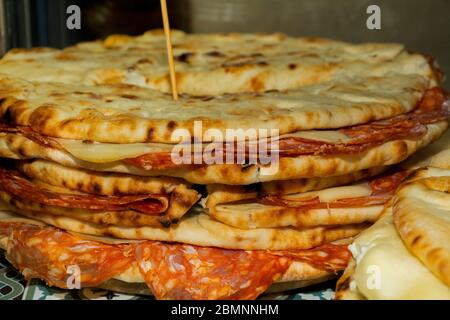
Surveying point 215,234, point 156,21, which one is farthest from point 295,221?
point 156,21

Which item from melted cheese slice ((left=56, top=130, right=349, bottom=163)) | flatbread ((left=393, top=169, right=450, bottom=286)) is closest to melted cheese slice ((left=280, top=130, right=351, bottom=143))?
melted cheese slice ((left=56, top=130, right=349, bottom=163))

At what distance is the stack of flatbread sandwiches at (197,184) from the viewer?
8.73 feet

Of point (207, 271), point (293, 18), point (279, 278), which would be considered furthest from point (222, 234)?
point (293, 18)

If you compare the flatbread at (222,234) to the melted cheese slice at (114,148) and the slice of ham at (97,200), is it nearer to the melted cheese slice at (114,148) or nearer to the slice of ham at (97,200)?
the slice of ham at (97,200)

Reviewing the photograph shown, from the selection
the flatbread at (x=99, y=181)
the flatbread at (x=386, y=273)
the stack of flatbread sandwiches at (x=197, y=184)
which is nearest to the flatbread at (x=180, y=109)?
the stack of flatbread sandwiches at (x=197, y=184)

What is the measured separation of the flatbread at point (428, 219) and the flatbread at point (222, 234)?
40 centimetres

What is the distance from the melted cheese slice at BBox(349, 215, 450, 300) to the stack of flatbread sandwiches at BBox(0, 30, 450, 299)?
32cm

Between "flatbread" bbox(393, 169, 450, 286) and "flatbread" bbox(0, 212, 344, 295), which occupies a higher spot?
"flatbread" bbox(393, 169, 450, 286)

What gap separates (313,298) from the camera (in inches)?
113

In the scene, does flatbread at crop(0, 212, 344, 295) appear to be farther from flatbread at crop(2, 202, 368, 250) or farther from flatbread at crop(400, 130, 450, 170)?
flatbread at crop(400, 130, 450, 170)

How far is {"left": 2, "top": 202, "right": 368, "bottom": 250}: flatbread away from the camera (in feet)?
8.98

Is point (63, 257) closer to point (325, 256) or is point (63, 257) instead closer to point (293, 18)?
point (325, 256)

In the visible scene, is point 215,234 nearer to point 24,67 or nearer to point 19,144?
point 19,144
